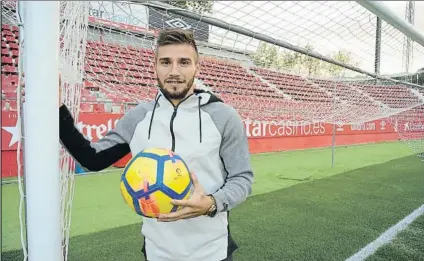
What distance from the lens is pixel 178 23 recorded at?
2.82 meters

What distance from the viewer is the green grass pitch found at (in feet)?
9.03

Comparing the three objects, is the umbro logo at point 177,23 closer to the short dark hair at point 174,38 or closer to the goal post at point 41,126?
the short dark hair at point 174,38

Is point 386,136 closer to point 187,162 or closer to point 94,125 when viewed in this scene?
point 94,125

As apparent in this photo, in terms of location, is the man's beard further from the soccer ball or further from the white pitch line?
the white pitch line

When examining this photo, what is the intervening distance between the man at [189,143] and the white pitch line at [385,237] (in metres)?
1.69

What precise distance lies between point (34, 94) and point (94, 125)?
197 inches

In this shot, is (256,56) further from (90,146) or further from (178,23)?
(90,146)

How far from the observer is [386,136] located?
14.1 m

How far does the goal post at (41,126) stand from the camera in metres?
1.03

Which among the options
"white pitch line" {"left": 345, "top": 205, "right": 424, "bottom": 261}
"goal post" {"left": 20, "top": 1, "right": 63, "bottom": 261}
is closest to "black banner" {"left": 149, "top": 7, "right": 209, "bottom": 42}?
"goal post" {"left": 20, "top": 1, "right": 63, "bottom": 261}

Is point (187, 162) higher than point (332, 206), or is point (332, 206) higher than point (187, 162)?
point (187, 162)

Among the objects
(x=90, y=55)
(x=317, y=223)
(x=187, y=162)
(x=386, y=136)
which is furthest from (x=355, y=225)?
(x=386, y=136)

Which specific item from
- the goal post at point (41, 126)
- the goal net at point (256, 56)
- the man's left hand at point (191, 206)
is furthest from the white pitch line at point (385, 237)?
the goal post at point (41, 126)

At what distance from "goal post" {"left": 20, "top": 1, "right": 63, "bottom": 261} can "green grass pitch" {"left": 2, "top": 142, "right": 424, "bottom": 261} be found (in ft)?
5.28
